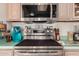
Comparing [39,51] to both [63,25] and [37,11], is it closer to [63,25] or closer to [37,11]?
[37,11]

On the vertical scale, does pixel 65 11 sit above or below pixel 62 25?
above

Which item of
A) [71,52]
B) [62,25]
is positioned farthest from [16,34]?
[71,52]

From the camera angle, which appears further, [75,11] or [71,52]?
[75,11]

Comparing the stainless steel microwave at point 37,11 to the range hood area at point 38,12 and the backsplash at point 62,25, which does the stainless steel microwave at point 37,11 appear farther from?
the backsplash at point 62,25

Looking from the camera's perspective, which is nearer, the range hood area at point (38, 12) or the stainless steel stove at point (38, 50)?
the stainless steel stove at point (38, 50)

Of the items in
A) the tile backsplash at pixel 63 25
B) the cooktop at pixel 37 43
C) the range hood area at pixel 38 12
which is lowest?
the cooktop at pixel 37 43

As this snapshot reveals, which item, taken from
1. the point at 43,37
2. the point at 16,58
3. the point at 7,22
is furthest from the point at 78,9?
the point at 16,58

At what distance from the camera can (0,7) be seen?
265 centimetres

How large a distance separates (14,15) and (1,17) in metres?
0.25

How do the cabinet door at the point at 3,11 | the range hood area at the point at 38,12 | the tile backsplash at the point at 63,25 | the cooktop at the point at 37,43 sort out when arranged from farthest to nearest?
the tile backsplash at the point at 63,25 < the cabinet door at the point at 3,11 < the range hood area at the point at 38,12 < the cooktop at the point at 37,43

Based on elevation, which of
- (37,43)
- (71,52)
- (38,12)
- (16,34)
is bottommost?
(71,52)

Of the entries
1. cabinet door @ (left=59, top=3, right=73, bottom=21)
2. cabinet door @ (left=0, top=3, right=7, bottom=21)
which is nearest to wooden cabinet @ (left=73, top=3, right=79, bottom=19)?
cabinet door @ (left=59, top=3, right=73, bottom=21)

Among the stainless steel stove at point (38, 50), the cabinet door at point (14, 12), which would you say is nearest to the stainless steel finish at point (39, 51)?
the stainless steel stove at point (38, 50)

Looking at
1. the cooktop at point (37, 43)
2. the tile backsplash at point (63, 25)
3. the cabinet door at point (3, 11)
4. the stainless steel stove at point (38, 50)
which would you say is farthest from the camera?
the tile backsplash at point (63, 25)
